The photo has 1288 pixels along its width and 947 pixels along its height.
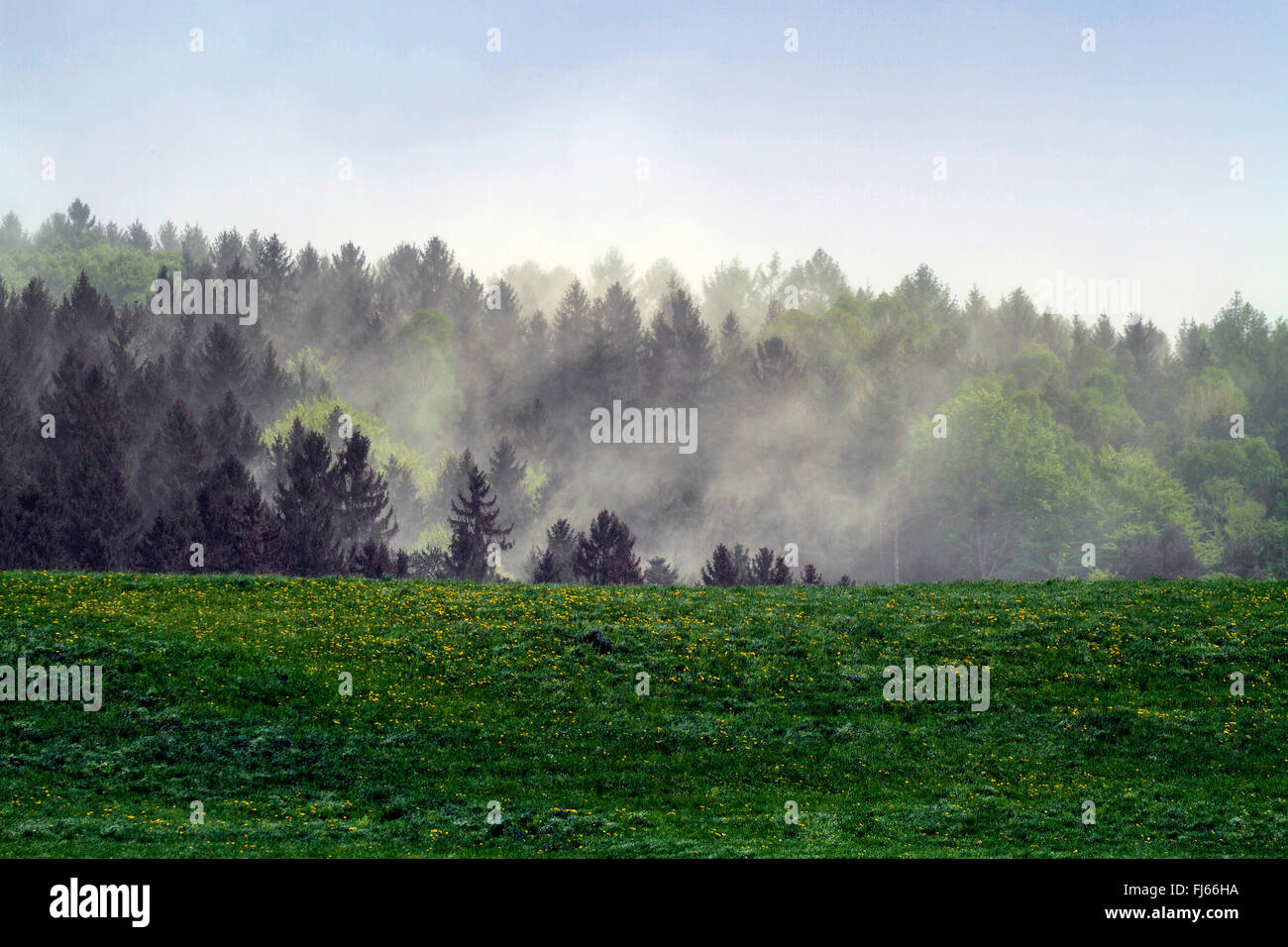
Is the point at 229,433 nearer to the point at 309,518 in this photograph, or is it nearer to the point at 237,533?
the point at 309,518

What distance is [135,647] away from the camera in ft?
108

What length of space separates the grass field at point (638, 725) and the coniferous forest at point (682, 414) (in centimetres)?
5428

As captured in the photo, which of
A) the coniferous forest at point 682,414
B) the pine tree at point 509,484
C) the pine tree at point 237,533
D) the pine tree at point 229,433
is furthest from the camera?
the pine tree at point 509,484

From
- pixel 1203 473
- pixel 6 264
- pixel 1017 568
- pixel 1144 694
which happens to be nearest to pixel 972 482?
pixel 1017 568

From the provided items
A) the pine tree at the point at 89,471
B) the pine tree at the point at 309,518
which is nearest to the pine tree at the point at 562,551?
the pine tree at the point at 309,518

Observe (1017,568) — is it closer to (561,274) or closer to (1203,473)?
(1203,473)

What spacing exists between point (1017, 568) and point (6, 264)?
143609 millimetres

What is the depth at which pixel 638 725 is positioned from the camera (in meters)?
29.5

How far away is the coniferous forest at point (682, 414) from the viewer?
370 feet

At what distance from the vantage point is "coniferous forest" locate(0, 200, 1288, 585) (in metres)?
113

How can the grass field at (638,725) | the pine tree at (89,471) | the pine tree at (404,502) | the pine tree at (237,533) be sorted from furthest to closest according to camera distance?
the pine tree at (404,502) < the pine tree at (89,471) < the pine tree at (237,533) < the grass field at (638,725)

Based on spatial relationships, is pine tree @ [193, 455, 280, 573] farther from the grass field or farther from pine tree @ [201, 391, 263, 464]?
pine tree @ [201, 391, 263, 464]

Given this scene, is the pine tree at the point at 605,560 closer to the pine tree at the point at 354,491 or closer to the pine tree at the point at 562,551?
the pine tree at the point at 562,551
